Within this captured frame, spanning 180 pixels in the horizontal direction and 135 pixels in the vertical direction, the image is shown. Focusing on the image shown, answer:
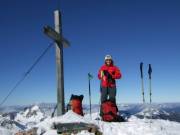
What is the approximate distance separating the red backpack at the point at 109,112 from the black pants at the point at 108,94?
1.31 feet

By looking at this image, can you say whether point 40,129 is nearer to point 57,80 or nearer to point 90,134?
point 90,134

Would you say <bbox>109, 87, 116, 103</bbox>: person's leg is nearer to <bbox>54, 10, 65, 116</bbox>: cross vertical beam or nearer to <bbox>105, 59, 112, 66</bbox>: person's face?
<bbox>105, 59, 112, 66</bbox>: person's face

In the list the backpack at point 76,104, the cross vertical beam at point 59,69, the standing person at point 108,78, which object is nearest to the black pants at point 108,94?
the standing person at point 108,78

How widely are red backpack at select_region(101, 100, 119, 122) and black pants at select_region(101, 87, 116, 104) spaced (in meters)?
0.40

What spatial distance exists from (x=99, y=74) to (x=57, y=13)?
130 inches

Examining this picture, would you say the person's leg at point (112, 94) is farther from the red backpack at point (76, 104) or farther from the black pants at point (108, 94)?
the red backpack at point (76, 104)

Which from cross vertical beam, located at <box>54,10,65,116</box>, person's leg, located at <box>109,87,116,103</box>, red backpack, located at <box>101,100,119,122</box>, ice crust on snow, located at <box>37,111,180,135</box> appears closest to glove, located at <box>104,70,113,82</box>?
person's leg, located at <box>109,87,116,103</box>

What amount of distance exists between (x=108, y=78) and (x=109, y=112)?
163cm

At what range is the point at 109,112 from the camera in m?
13.1

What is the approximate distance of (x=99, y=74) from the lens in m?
14.4

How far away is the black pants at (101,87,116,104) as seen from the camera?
45.9ft

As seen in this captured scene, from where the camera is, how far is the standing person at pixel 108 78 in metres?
14.0

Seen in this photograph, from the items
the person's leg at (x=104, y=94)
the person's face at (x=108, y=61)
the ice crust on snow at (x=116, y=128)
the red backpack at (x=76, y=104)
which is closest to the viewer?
the ice crust on snow at (x=116, y=128)

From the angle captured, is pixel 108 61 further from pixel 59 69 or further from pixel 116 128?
pixel 116 128
